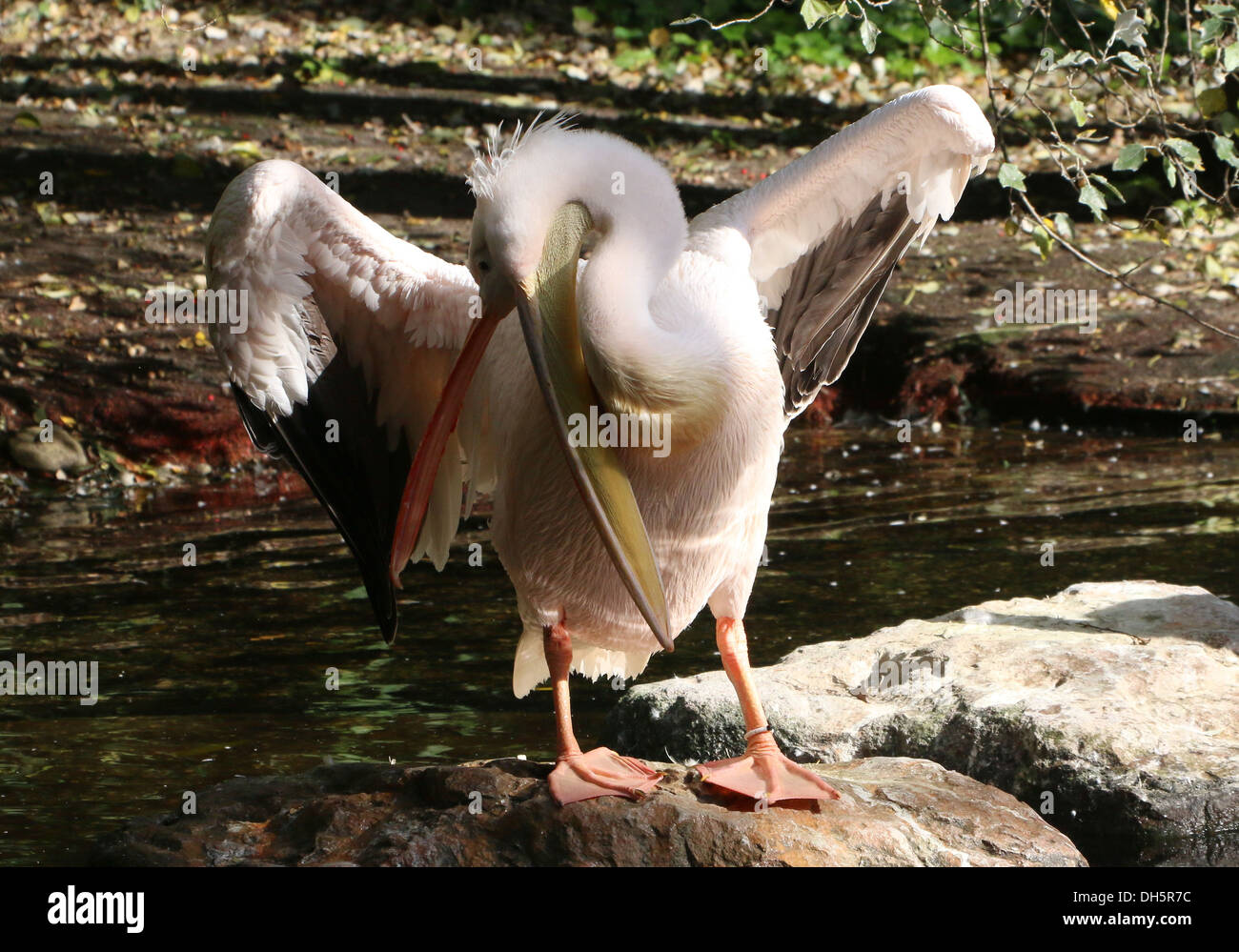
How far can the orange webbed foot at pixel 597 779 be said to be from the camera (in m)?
4.05

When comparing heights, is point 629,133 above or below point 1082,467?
above

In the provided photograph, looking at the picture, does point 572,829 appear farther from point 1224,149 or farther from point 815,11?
point 1224,149

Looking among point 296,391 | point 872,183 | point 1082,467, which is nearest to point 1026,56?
point 1082,467

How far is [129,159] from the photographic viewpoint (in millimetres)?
12953

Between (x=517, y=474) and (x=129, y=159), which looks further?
(x=129, y=159)

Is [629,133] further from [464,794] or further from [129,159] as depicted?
[464,794]

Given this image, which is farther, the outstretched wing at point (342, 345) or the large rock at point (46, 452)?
the large rock at point (46, 452)

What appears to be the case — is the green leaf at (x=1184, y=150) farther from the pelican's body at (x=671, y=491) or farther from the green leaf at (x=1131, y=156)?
the pelican's body at (x=671, y=491)

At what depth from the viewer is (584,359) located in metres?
3.82

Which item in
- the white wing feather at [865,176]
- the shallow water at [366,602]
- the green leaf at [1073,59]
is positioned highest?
the green leaf at [1073,59]

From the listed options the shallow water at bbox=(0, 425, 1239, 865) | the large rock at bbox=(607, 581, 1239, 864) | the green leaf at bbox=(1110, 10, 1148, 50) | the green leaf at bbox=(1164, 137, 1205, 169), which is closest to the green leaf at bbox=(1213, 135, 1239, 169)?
the green leaf at bbox=(1164, 137, 1205, 169)

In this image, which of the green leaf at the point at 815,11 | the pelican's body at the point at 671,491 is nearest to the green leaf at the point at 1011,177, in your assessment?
the green leaf at the point at 815,11

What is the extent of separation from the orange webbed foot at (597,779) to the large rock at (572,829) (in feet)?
0.12

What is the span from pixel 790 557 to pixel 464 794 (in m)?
3.87
